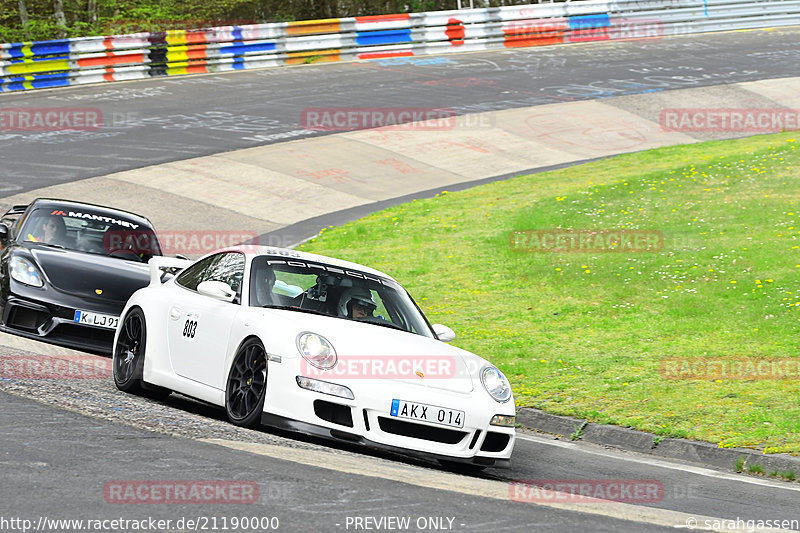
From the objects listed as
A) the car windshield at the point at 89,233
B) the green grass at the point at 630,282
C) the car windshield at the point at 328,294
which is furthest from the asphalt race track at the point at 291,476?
the car windshield at the point at 89,233

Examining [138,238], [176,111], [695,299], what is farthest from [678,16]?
[138,238]

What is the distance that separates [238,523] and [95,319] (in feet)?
19.4

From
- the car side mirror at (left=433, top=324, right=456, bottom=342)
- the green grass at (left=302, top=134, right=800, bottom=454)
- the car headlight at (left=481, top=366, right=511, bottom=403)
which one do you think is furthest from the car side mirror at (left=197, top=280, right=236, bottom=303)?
the green grass at (left=302, top=134, right=800, bottom=454)

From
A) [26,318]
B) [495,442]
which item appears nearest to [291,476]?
[495,442]

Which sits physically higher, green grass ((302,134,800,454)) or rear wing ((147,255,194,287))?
rear wing ((147,255,194,287))

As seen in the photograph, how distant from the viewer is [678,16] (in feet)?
123

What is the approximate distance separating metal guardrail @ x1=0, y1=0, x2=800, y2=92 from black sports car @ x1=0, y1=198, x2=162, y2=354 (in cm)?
1702

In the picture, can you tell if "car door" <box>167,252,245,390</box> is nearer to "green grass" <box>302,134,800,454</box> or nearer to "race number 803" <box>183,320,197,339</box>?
"race number 803" <box>183,320,197,339</box>

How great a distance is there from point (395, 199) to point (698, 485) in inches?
554

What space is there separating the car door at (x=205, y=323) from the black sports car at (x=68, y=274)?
6.54 feet

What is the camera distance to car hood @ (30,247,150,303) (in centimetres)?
1040

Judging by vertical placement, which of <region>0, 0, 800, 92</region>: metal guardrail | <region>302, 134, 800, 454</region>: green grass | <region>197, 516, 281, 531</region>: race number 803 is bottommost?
<region>302, 134, 800, 454</region>: green grass

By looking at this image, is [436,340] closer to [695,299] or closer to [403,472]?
[403,472]

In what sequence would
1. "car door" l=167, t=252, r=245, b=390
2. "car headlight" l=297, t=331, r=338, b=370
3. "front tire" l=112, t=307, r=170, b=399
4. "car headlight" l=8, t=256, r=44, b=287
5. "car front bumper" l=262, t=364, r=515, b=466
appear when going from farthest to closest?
"car headlight" l=8, t=256, r=44, b=287, "front tire" l=112, t=307, r=170, b=399, "car door" l=167, t=252, r=245, b=390, "car headlight" l=297, t=331, r=338, b=370, "car front bumper" l=262, t=364, r=515, b=466
